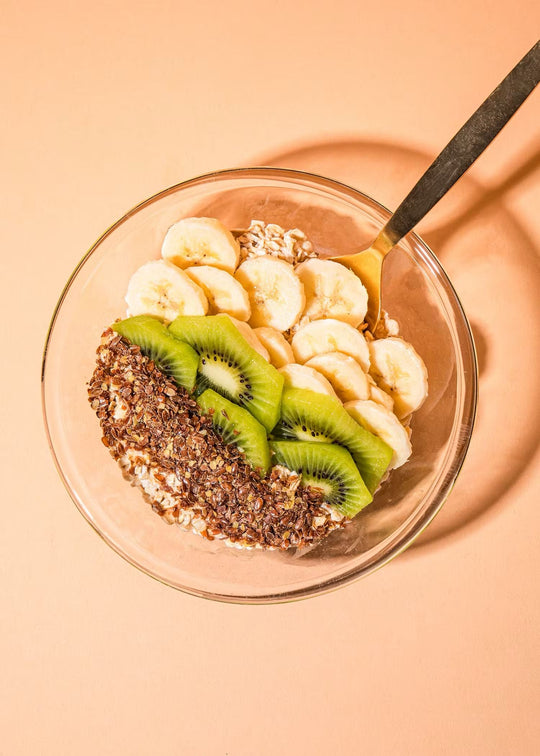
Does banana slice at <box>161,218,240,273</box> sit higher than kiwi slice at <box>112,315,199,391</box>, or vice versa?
banana slice at <box>161,218,240,273</box>

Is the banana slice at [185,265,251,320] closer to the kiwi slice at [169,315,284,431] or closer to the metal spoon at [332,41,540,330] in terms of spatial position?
the kiwi slice at [169,315,284,431]

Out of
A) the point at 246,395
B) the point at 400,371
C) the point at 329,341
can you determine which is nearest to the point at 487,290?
the point at 400,371

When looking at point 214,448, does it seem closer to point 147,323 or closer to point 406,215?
point 147,323

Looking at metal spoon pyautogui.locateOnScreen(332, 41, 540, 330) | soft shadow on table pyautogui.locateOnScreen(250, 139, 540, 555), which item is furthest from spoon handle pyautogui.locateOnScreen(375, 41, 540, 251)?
soft shadow on table pyautogui.locateOnScreen(250, 139, 540, 555)

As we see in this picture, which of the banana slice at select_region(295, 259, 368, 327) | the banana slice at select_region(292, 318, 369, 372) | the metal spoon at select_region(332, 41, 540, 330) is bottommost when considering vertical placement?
the banana slice at select_region(292, 318, 369, 372)

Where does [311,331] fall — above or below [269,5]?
below

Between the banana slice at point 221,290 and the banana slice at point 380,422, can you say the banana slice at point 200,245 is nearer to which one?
the banana slice at point 221,290

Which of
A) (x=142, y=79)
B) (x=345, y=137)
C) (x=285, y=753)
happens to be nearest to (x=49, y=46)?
(x=142, y=79)

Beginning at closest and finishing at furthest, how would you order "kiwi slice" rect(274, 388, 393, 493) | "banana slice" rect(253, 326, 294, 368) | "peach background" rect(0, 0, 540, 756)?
"kiwi slice" rect(274, 388, 393, 493)
"banana slice" rect(253, 326, 294, 368)
"peach background" rect(0, 0, 540, 756)
